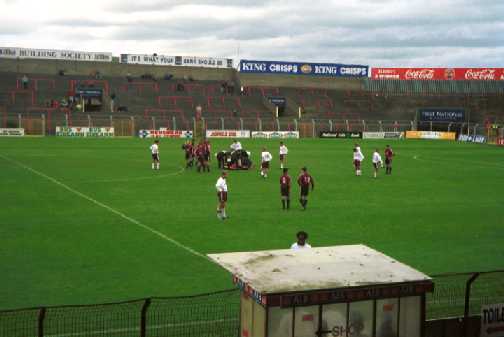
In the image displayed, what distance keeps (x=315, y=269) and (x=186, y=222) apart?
13.2 meters

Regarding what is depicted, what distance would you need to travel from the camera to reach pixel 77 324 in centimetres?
1167

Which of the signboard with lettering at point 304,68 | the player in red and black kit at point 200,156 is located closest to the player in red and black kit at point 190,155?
the player in red and black kit at point 200,156

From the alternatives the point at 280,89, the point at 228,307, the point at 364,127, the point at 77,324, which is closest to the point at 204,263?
the point at 228,307

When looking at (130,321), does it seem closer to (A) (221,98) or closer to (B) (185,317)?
(B) (185,317)

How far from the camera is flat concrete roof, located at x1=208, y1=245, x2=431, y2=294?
811cm

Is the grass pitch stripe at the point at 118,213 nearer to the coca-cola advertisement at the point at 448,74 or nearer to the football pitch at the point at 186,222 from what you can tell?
the football pitch at the point at 186,222

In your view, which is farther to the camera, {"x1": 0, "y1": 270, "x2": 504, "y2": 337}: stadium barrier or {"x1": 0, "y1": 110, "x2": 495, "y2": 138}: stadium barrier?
{"x1": 0, "y1": 110, "x2": 495, "y2": 138}: stadium barrier

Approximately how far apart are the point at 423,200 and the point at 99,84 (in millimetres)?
66103

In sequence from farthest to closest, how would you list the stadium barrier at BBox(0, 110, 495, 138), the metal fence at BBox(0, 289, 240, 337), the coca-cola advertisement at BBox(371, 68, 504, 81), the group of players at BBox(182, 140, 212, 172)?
the coca-cola advertisement at BBox(371, 68, 504, 81) → the stadium barrier at BBox(0, 110, 495, 138) → the group of players at BBox(182, 140, 212, 172) → the metal fence at BBox(0, 289, 240, 337)

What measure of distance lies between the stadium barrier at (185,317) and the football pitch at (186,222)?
87cm

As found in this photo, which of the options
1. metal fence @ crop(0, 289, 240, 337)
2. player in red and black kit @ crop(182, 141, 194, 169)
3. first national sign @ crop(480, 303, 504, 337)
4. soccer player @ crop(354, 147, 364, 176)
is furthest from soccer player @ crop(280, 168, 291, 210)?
player in red and black kit @ crop(182, 141, 194, 169)

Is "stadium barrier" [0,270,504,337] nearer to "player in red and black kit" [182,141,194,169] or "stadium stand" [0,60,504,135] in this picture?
"player in red and black kit" [182,141,194,169]

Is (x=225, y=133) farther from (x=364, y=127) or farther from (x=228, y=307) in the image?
(x=228, y=307)

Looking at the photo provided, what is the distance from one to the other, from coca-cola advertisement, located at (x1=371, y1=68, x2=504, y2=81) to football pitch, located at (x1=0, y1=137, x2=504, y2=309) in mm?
61255
